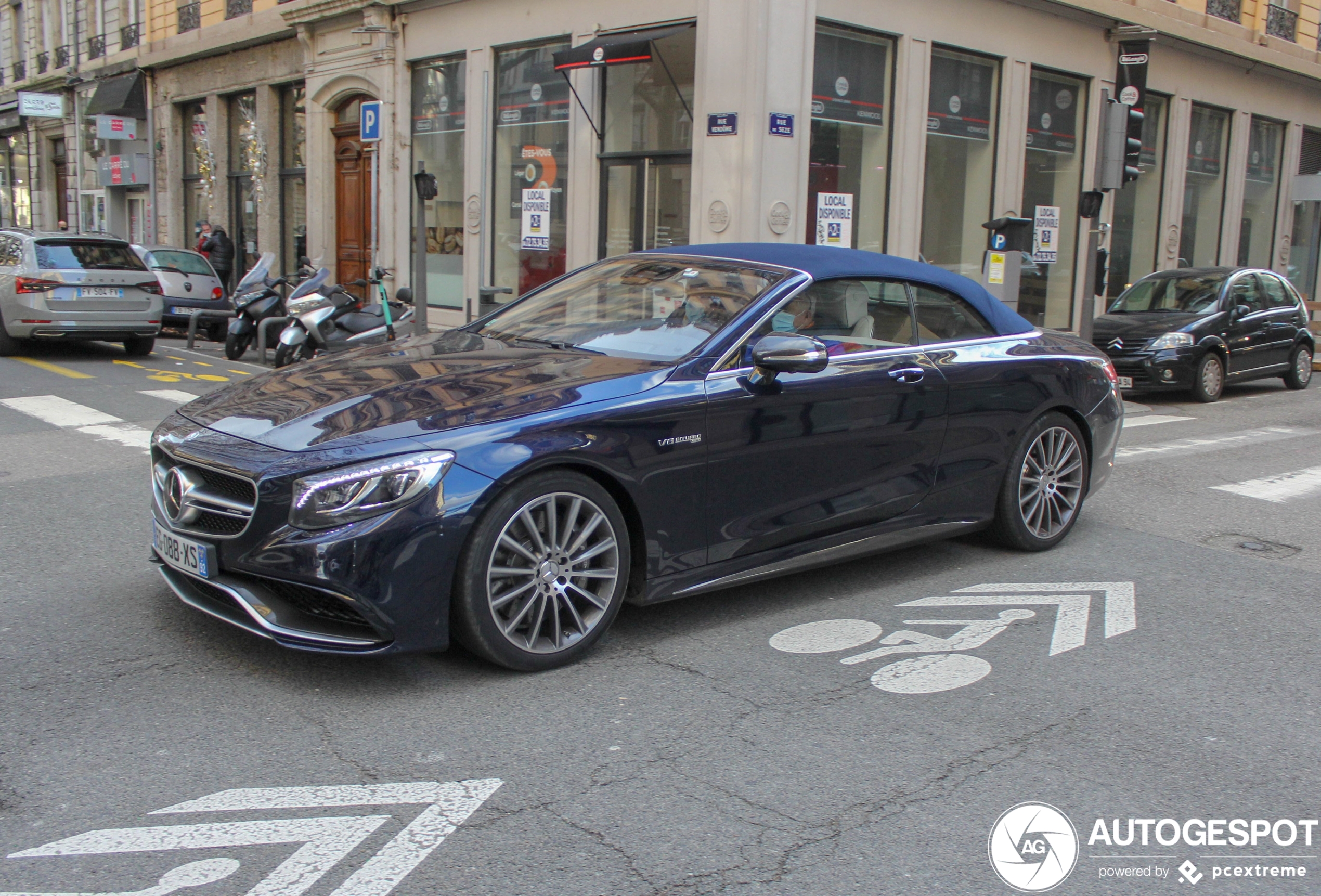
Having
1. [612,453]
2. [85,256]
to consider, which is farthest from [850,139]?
[612,453]

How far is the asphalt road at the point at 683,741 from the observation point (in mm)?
3029

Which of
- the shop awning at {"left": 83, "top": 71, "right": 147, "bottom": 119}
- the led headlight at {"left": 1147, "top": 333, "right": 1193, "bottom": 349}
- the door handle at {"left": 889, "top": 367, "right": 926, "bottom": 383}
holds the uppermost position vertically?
the shop awning at {"left": 83, "top": 71, "right": 147, "bottom": 119}

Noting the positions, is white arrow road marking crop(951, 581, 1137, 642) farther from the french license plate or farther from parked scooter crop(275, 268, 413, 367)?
parked scooter crop(275, 268, 413, 367)

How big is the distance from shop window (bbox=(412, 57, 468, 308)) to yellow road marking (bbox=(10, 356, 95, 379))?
6.62m

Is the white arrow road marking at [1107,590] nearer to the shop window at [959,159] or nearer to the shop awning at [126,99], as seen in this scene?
the shop window at [959,159]

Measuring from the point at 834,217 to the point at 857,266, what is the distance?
34.7 feet

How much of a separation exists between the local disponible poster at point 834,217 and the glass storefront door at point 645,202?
69.0 inches

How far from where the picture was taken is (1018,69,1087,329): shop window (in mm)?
18828

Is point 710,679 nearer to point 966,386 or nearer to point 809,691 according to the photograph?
point 809,691

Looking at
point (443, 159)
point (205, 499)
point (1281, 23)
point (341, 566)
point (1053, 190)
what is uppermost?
point (1281, 23)

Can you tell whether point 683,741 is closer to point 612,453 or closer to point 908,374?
point 612,453

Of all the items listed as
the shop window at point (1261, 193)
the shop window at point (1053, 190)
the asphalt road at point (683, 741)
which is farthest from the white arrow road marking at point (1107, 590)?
the shop window at point (1261, 193)

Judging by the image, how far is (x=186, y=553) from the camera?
4176 mm

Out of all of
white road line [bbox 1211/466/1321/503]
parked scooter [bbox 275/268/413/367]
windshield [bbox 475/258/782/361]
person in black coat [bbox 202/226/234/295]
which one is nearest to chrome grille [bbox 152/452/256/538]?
windshield [bbox 475/258/782/361]
